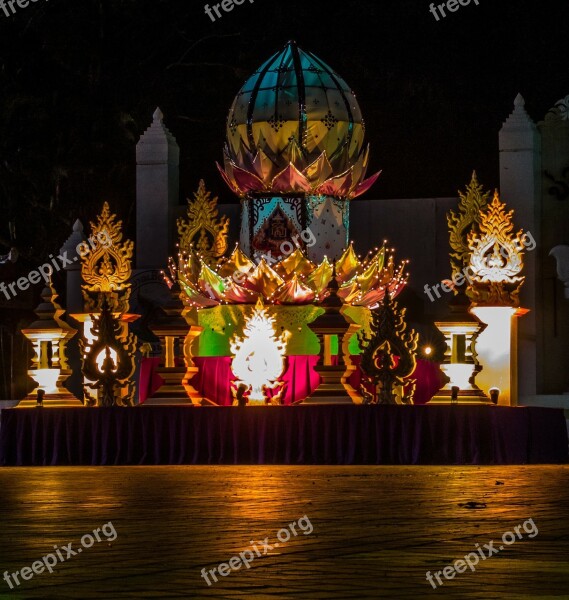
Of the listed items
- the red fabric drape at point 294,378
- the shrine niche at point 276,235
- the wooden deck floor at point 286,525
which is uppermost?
the shrine niche at point 276,235

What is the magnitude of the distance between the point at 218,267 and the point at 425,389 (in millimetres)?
2827

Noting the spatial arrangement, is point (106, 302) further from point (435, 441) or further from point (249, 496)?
point (249, 496)

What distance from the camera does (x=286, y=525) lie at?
1105 cm

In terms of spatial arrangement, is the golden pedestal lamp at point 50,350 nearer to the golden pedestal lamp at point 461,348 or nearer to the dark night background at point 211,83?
the golden pedestal lamp at point 461,348

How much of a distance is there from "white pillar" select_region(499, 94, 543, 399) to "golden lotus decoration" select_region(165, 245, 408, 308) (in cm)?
182

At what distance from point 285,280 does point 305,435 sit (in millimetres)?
2688

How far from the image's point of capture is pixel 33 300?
1064 inches

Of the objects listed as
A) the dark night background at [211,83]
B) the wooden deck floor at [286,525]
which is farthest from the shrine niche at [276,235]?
the dark night background at [211,83]

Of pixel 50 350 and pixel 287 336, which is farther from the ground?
pixel 287 336

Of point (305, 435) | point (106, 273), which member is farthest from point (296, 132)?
point (305, 435)

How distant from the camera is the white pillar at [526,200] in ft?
71.1

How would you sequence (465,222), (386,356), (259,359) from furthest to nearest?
(465,222) < (259,359) < (386,356)

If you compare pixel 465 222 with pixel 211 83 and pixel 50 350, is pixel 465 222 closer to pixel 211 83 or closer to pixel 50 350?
pixel 50 350

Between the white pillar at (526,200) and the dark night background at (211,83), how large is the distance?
5920mm
